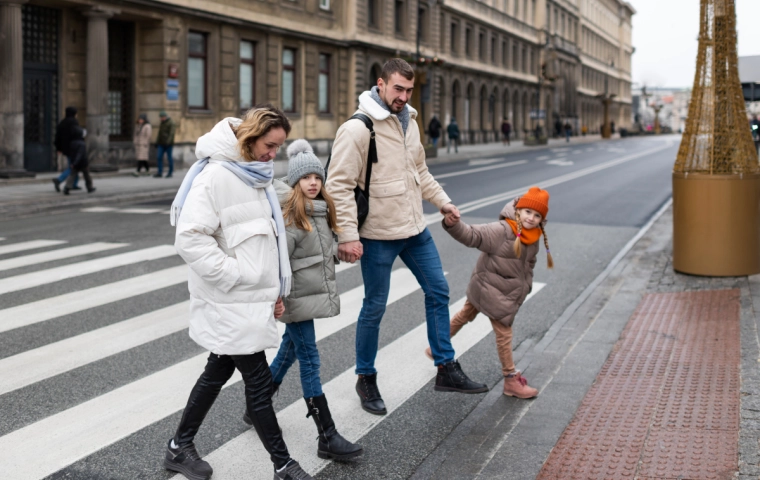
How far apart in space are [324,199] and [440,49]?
45.0 m

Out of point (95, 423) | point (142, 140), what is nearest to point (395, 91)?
point (95, 423)

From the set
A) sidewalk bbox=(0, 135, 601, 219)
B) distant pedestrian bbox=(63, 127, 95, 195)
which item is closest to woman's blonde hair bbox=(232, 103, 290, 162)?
sidewalk bbox=(0, 135, 601, 219)

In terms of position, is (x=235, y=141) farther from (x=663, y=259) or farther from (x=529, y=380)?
(x=663, y=259)

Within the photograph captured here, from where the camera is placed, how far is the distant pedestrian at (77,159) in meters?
17.6

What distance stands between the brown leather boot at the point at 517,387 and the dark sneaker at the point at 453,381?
0.17 meters

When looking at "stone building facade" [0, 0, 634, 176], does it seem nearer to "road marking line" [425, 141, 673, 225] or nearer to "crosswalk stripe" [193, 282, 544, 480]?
"road marking line" [425, 141, 673, 225]

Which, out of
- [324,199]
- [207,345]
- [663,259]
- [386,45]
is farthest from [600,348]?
[386,45]

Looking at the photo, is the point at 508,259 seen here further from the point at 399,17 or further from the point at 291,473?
the point at 399,17

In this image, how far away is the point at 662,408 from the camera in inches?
196

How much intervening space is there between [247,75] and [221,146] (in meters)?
27.1

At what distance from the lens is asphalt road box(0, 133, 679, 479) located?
14.4 feet

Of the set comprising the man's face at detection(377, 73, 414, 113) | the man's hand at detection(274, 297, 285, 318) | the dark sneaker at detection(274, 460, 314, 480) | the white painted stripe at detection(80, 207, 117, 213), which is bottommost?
the dark sneaker at detection(274, 460, 314, 480)

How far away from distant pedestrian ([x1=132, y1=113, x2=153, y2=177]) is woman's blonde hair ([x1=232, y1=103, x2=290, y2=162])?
19.7m

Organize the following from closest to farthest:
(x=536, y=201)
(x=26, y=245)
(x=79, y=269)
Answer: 1. (x=536, y=201)
2. (x=79, y=269)
3. (x=26, y=245)
